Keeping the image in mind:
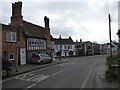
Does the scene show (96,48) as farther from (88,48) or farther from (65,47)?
(65,47)

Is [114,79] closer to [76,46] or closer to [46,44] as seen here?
[46,44]

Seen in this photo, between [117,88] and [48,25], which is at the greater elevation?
[48,25]

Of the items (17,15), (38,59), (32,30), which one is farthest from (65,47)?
(17,15)

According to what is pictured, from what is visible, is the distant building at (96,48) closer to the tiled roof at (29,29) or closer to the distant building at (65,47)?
the distant building at (65,47)

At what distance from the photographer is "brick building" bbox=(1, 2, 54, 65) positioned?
119 feet

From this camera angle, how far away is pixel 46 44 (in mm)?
54219

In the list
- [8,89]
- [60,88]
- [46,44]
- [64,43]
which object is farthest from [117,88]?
[64,43]

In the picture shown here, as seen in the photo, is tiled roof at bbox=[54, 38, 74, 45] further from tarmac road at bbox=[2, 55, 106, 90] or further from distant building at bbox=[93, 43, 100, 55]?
tarmac road at bbox=[2, 55, 106, 90]

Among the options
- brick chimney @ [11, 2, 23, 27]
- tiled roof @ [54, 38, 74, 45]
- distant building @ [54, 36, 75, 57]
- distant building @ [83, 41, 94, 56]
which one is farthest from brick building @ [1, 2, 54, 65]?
distant building @ [83, 41, 94, 56]

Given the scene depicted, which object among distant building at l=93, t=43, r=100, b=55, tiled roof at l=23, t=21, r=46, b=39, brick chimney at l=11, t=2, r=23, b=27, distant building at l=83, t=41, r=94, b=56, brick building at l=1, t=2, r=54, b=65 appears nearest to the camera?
brick building at l=1, t=2, r=54, b=65

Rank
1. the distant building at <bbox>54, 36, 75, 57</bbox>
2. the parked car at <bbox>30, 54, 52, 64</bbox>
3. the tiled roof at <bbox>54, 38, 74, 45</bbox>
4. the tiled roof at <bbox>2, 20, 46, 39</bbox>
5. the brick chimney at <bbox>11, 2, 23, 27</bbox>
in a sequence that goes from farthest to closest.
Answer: the tiled roof at <bbox>54, 38, 74, 45</bbox>
the distant building at <bbox>54, 36, 75, 57</bbox>
the parked car at <bbox>30, 54, 52, 64</bbox>
the brick chimney at <bbox>11, 2, 23, 27</bbox>
the tiled roof at <bbox>2, 20, 46, 39</bbox>

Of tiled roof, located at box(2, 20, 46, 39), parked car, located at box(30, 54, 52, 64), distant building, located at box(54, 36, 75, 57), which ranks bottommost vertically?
parked car, located at box(30, 54, 52, 64)

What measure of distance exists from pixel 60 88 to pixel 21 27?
28834 mm

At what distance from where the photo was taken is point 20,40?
40.8 metres
